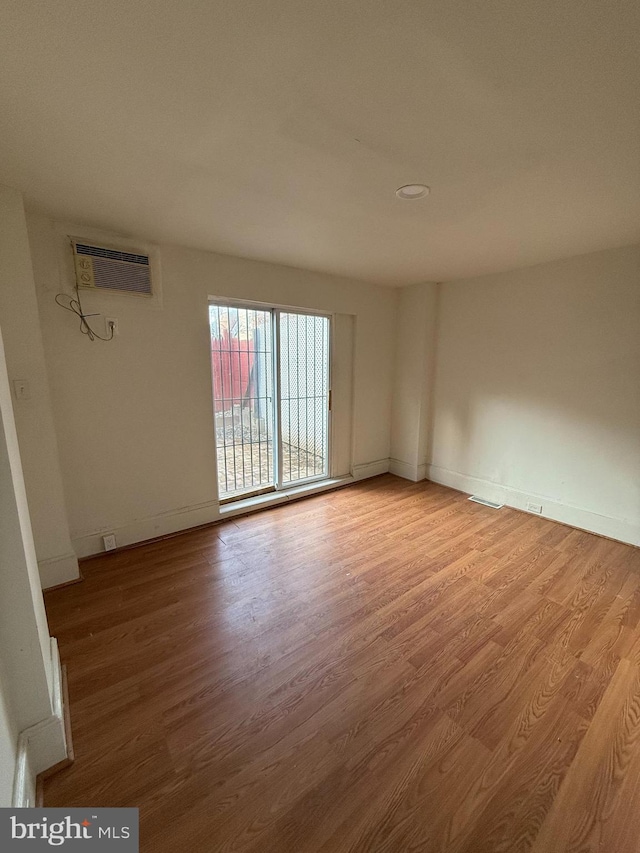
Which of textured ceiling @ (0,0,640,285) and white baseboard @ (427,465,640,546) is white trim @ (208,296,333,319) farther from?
white baseboard @ (427,465,640,546)

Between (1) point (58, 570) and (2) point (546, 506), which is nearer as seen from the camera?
(1) point (58, 570)

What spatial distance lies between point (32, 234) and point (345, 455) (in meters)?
3.31

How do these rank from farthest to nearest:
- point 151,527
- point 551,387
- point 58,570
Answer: point 551,387
point 151,527
point 58,570

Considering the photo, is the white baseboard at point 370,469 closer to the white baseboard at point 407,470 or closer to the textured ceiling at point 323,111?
the white baseboard at point 407,470

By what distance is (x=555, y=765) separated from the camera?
1.23 metres

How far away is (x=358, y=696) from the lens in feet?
4.82

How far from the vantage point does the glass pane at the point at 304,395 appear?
3459 mm

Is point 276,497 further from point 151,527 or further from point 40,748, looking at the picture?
point 40,748

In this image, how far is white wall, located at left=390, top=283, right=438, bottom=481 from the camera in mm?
3887

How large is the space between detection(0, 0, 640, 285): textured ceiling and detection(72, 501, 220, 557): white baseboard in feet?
7.16

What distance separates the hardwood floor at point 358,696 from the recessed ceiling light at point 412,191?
7.63 feet

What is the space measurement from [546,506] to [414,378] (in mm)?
1919

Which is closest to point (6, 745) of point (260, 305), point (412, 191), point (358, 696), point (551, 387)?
point (358, 696)

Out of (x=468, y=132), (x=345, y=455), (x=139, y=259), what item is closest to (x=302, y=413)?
(x=345, y=455)
